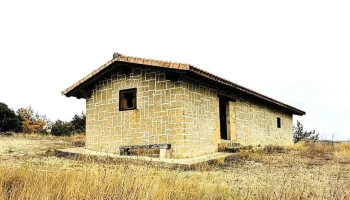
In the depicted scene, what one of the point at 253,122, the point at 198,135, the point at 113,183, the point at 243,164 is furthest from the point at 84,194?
the point at 253,122

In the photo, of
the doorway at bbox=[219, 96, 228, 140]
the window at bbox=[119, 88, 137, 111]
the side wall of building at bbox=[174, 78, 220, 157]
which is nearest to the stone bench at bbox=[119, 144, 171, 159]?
the side wall of building at bbox=[174, 78, 220, 157]

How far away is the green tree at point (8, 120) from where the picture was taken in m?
24.8

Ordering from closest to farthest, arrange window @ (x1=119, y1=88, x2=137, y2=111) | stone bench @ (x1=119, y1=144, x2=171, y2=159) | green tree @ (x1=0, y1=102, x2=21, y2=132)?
stone bench @ (x1=119, y1=144, x2=171, y2=159), window @ (x1=119, y1=88, x2=137, y2=111), green tree @ (x1=0, y1=102, x2=21, y2=132)

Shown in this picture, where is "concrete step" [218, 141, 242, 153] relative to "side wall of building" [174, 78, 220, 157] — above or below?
below

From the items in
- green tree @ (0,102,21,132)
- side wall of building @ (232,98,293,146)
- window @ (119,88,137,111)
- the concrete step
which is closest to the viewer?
window @ (119,88,137,111)

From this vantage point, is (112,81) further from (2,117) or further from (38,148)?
(2,117)

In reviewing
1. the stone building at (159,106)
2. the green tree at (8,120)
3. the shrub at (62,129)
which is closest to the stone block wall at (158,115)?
the stone building at (159,106)

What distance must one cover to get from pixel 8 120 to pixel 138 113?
15683mm

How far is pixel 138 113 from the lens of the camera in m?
12.9

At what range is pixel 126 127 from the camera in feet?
42.8

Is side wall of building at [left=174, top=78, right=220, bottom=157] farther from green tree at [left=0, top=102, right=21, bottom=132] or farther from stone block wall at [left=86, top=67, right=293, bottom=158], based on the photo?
green tree at [left=0, top=102, right=21, bottom=132]

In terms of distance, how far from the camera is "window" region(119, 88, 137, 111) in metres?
13.3

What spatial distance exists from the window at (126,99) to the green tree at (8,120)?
14620mm

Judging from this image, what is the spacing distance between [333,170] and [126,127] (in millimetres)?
6753
